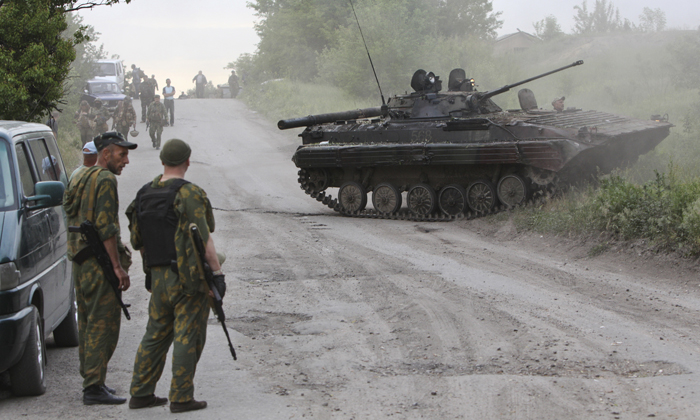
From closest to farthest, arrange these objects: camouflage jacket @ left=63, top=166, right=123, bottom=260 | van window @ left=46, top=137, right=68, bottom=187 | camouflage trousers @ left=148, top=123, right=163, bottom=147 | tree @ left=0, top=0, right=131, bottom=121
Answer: camouflage jacket @ left=63, top=166, right=123, bottom=260, van window @ left=46, top=137, right=68, bottom=187, tree @ left=0, top=0, right=131, bottom=121, camouflage trousers @ left=148, top=123, right=163, bottom=147

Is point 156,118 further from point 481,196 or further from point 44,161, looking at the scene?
point 44,161

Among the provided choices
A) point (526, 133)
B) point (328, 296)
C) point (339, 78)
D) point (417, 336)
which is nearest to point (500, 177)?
point (526, 133)

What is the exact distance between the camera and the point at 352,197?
14461 mm

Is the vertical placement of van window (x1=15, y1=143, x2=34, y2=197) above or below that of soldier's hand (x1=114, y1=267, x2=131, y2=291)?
above

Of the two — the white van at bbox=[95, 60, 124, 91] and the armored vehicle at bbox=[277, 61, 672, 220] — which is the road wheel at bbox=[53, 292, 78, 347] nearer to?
the armored vehicle at bbox=[277, 61, 672, 220]

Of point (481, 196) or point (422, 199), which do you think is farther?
point (422, 199)

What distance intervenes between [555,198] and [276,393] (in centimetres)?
807

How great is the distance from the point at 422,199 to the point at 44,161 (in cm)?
834

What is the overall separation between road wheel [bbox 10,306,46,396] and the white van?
29.7 meters

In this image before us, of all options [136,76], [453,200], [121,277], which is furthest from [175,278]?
[136,76]

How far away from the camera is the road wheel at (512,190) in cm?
1220

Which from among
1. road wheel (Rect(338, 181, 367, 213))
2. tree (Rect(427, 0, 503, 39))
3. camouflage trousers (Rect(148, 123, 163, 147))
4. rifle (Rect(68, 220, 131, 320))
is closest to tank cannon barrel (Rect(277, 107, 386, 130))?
road wheel (Rect(338, 181, 367, 213))

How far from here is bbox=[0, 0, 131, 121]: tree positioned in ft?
30.2

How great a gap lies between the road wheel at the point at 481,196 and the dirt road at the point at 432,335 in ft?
3.74
